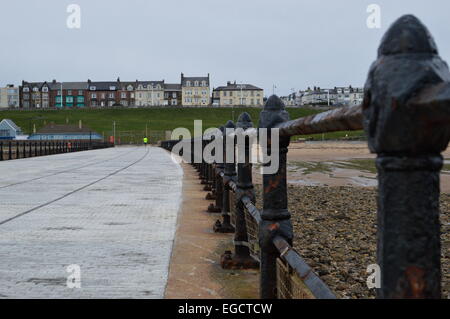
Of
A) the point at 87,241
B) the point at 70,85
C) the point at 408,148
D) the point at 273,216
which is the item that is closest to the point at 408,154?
the point at 408,148

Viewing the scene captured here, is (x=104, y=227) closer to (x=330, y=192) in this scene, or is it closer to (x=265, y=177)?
(x=265, y=177)

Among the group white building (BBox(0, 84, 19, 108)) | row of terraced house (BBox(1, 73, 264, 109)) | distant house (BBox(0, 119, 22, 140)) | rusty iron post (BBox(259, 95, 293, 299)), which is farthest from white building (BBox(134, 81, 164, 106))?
rusty iron post (BBox(259, 95, 293, 299))

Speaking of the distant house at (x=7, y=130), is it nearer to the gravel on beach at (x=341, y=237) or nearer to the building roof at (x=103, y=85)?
the building roof at (x=103, y=85)

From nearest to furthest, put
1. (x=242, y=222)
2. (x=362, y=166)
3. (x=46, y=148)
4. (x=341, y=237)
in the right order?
1. (x=242, y=222)
2. (x=341, y=237)
3. (x=362, y=166)
4. (x=46, y=148)

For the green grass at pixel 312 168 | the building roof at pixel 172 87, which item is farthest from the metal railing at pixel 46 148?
the building roof at pixel 172 87

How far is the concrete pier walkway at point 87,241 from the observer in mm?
3803

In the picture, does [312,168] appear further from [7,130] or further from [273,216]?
[7,130]

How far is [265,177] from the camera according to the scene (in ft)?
10.3

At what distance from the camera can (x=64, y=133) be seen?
346ft

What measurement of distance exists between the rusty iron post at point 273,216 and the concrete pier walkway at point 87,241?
87cm

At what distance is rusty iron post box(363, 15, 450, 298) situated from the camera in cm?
123

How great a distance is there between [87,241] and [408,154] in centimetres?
460

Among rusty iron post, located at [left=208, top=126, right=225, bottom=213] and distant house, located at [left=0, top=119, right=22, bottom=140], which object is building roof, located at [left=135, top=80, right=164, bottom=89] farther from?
rusty iron post, located at [left=208, top=126, right=225, bottom=213]
